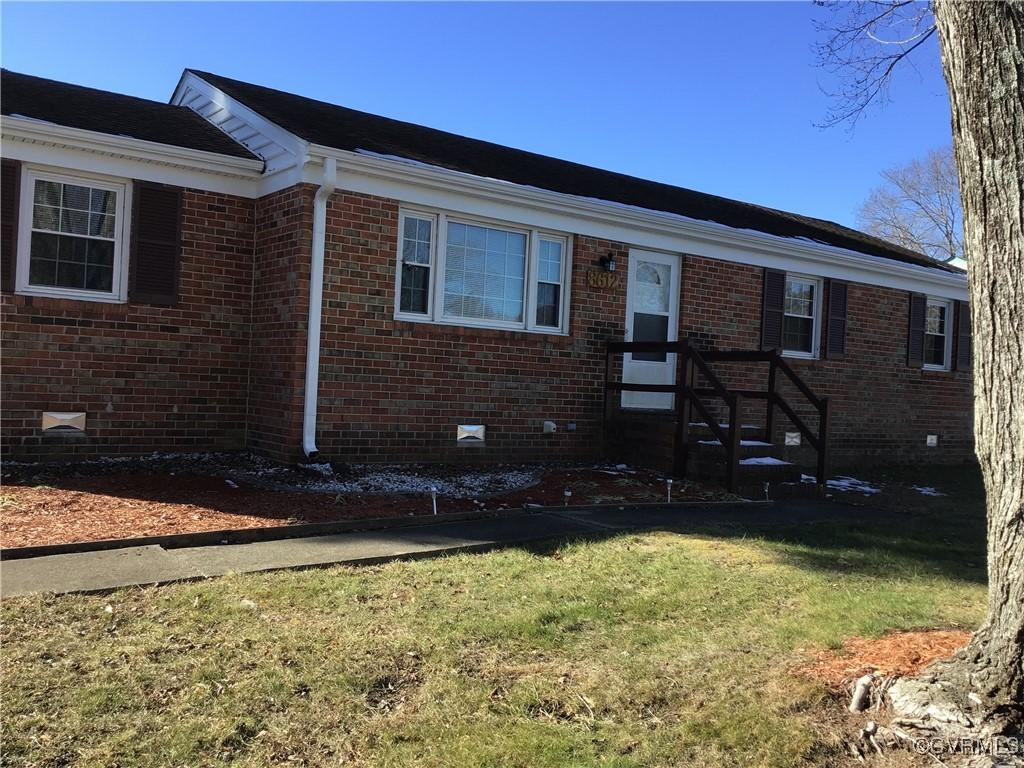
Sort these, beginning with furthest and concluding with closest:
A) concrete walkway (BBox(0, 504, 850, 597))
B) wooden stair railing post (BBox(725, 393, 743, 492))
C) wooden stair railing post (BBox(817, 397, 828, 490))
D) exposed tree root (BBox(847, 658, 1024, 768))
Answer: wooden stair railing post (BBox(817, 397, 828, 490)) → wooden stair railing post (BBox(725, 393, 743, 492)) → concrete walkway (BBox(0, 504, 850, 597)) → exposed tree root (BBox(847, 658, 1024, 768))

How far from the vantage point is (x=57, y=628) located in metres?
3.78

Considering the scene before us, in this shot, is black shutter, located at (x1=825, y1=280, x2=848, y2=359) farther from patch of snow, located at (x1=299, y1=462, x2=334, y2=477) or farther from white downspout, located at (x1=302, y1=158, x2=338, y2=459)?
patch of snow, located at (x1=299, y1=462, x2=334, y2=477)

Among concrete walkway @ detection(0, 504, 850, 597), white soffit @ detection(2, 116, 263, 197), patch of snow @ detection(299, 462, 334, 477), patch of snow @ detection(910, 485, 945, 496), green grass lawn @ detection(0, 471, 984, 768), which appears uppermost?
white soffit @ detection(2, 116, 263, 197)

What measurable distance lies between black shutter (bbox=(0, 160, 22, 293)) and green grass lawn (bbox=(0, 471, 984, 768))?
516 centimetres

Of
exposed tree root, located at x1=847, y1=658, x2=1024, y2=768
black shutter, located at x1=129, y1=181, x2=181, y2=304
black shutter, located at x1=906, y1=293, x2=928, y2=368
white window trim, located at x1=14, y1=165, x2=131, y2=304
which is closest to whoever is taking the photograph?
exposed tree root, located at x1=847, y1=658, x2=1024, y2=768

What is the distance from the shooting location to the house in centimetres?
837

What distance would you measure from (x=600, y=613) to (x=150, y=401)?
6.31 meters

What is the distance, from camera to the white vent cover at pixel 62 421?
8258mm

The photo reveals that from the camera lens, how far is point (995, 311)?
119 inches

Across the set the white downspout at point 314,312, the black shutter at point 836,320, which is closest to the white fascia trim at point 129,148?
the white downspout at point 314,312

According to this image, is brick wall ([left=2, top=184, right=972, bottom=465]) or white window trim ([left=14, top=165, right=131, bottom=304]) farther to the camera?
brick wall ([left=2, top=184, right=972, bottom=465])

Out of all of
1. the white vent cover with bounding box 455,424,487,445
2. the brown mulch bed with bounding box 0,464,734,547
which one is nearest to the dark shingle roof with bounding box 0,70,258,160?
the brown mulch bed with bounding box 0,464,734,547

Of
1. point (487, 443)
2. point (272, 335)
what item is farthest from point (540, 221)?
point (272, 335)

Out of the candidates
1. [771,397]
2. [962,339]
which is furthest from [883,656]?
[962,339]
